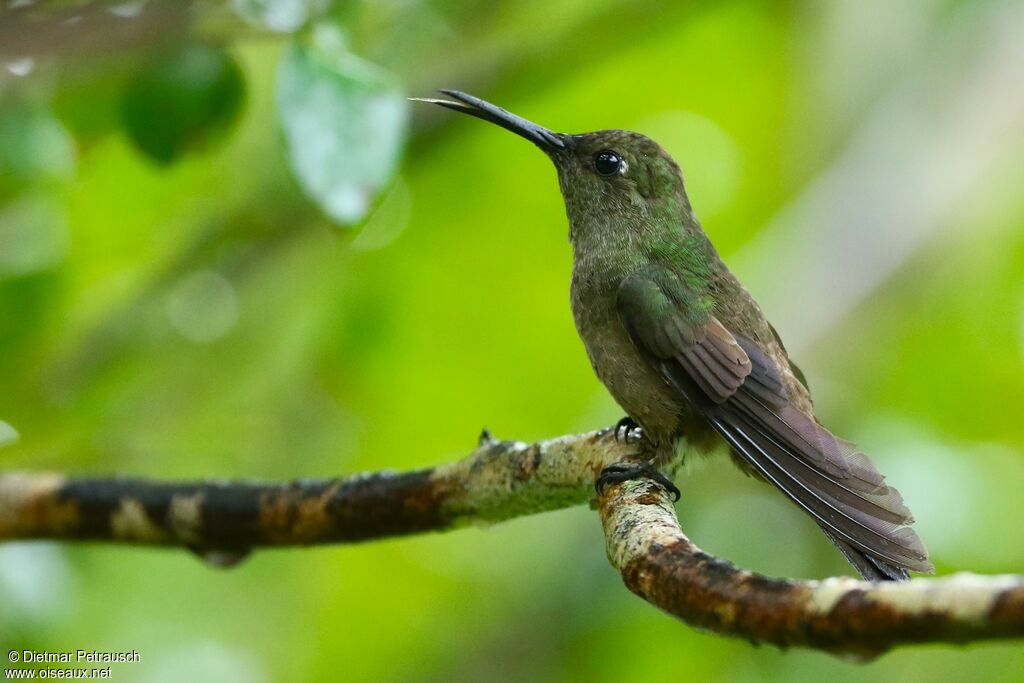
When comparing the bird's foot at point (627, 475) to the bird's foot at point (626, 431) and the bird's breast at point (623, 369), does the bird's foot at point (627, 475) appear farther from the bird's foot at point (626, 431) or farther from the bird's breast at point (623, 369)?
the bird's breast at point (623, 369)

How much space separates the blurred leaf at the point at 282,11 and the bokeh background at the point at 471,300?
0.01 m

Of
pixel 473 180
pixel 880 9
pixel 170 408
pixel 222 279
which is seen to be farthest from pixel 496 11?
pixel 880 9

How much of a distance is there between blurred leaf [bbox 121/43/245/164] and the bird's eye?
1.67 metres

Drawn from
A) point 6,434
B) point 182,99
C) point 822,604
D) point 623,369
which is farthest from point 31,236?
point 822,604

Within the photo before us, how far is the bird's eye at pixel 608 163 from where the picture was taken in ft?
15.7

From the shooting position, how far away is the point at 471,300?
262 inches

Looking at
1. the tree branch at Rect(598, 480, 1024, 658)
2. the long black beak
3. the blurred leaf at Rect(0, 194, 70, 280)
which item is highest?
the long black beak

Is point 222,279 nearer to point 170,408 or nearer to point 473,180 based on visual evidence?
point 170,408

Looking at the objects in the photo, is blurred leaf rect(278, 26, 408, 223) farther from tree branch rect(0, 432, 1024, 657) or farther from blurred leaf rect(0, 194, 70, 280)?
blurred leaf rect(0, 194, 70, 280)

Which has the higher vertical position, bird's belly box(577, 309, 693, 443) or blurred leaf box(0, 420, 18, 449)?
blurred leaf box(0, 420, 18, 449)

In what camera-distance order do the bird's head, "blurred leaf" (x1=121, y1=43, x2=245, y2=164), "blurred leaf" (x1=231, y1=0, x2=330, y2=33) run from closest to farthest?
1. "blurred leaf" (x1=231, y1=0, x2=330, y2=33)
2. "blurred leaf" (x1=121, y1=43, x2=245, y2=164)
3. the bird's head

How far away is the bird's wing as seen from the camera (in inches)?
137

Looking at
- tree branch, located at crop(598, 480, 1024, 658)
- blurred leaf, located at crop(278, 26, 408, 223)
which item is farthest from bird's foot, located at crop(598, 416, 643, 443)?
tree branch, located at crop(598, 480, 1024, 658)

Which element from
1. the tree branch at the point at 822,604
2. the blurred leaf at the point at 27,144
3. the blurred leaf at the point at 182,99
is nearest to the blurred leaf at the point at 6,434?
the blurred leaf at the point at 27,144
